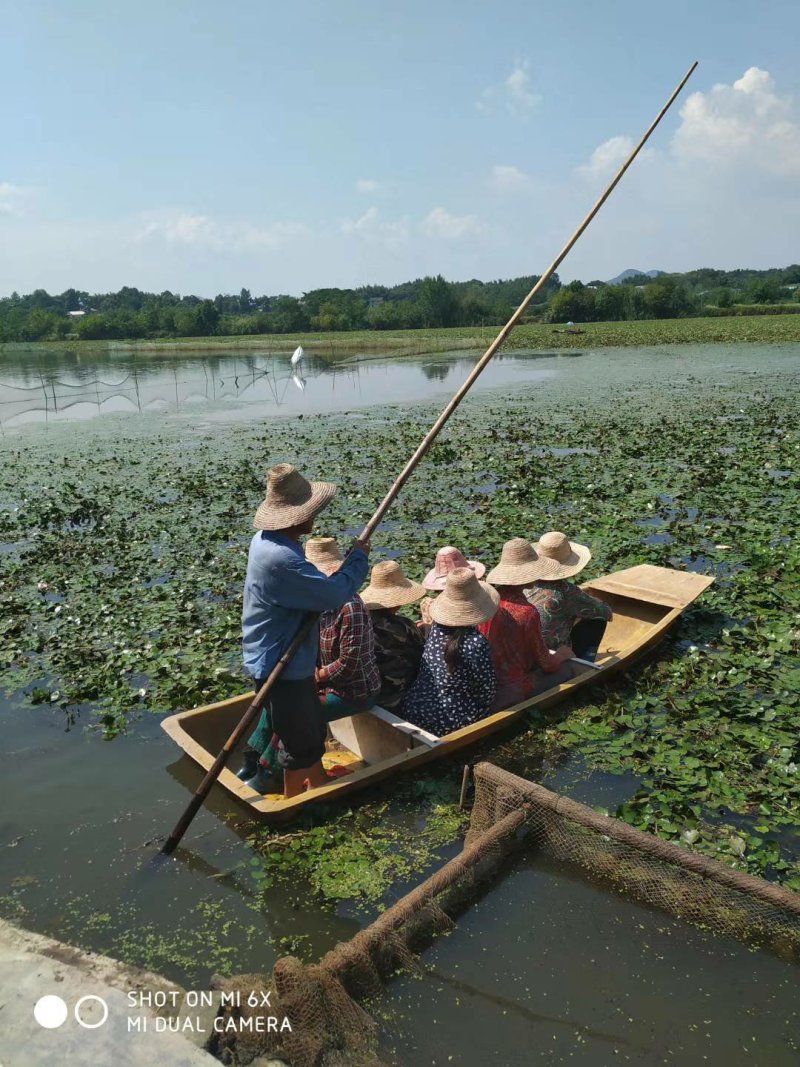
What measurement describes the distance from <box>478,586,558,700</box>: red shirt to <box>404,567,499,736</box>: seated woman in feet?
0.64

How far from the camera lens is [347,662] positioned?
487 centimetres

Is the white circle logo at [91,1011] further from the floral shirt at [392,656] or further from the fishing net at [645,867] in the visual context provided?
the floral shirt at [392,656]

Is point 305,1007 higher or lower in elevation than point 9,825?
higher

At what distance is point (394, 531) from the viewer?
1054cm

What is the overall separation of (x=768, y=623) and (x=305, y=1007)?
534 centimetres

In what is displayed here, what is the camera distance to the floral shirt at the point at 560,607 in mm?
5852

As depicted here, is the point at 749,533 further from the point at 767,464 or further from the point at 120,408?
the point at 120,408

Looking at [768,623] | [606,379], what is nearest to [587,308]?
[606,379]

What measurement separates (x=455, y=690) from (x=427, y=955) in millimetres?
1738

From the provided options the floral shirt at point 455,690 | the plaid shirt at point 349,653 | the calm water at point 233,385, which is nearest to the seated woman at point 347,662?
the plaid shirt at point 349,653

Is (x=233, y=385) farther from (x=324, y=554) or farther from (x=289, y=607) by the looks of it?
(x=289, y=607)

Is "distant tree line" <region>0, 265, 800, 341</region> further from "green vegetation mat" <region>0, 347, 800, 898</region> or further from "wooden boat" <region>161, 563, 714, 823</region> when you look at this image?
"wooden boat" <region>161, 563, 714, 823</region>

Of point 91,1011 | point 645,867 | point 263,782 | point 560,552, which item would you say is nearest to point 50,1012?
point 91,1011

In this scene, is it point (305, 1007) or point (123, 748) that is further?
point (123, 748)
